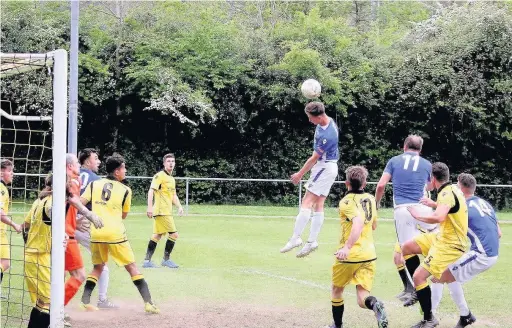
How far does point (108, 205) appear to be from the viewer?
9.10 meters

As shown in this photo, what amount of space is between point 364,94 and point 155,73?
320 inches

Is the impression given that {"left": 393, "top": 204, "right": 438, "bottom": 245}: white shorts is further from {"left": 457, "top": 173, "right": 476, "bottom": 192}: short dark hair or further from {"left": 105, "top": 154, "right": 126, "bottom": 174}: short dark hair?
{"left": 105, "top": 154, "right": 126, "bottom": 174}: short dark hair

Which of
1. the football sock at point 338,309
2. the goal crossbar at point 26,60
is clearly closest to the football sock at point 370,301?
the football sock at point 338,309

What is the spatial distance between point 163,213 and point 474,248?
6.28 metres

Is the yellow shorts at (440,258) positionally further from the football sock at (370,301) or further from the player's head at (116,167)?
the player's head at (116,167)

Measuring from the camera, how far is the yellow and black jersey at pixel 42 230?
7.46m

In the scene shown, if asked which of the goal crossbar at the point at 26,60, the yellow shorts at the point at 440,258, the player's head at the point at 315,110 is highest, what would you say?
the goal crossbar at the point at 26,60

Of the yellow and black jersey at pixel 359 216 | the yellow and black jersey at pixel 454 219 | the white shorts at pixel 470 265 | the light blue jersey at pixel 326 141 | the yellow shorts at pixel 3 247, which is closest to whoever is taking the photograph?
the yellow and black jersey at pixel 359 216

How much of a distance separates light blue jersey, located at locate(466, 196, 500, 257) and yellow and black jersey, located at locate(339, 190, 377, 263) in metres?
1.31

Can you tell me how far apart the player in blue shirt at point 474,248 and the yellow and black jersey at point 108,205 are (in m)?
3.71

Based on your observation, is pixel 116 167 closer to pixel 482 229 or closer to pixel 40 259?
pixel 40 259

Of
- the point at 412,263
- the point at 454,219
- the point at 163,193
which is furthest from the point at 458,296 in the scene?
the point at 163,193

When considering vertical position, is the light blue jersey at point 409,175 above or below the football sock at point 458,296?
above

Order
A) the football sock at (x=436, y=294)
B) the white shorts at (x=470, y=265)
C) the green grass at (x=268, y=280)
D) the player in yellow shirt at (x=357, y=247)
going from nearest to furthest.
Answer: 1. the player in yellow shirt at (x=357, y=247)
2. the white shorts at (x=470, y=265)
3. the football sock at (x=436, y=294)
4. the green grass at (x=268, y=280)
